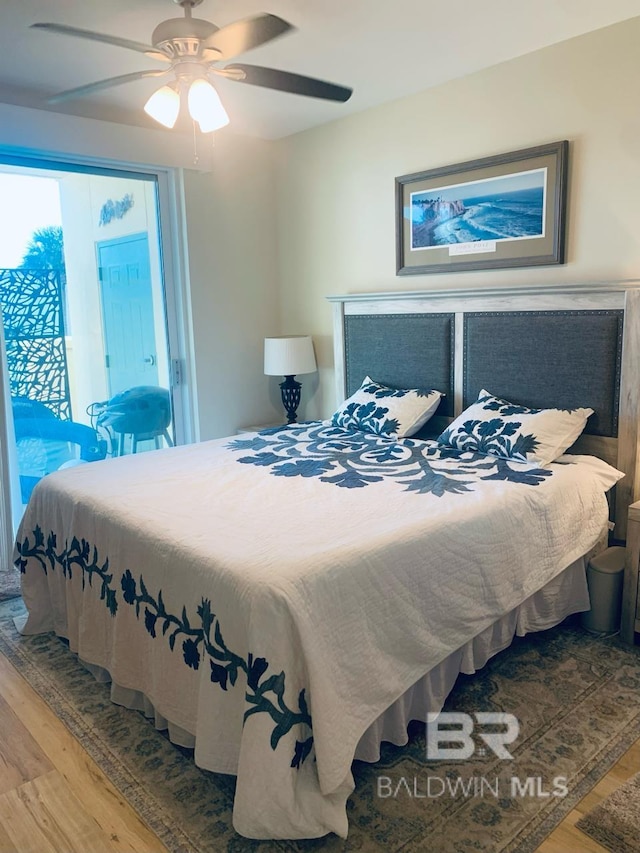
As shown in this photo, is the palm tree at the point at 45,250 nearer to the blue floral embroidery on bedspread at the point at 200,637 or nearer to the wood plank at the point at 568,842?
the blue floral embroidery on bedspread at the point at 200,637

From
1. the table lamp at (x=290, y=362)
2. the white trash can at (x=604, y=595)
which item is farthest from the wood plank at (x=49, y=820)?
the table lamp at (x=290, y=362)

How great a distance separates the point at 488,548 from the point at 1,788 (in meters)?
1.71

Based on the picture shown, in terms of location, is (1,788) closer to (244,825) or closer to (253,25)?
(244,825)

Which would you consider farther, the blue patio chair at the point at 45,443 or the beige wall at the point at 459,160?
the blue patio chair at the point at 45,443

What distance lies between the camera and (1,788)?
1930 mm

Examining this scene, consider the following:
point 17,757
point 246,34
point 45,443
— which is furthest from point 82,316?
point 17,757

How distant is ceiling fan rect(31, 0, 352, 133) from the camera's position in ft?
6.64

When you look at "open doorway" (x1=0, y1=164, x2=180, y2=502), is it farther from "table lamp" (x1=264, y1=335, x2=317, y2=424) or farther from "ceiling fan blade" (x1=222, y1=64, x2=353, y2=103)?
"ceiling fan blade" (x1=222, y1=64, x2=353, y2=103)

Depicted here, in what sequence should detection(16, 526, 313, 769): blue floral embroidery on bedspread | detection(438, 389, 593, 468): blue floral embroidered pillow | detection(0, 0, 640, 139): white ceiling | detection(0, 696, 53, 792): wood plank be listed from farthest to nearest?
detection(438, 389, 593, 468): blue floral embroidered pillow < detection(0, 0, 640, 139): white ceiling < detection(0, 696, 53, 792): wood plank < detection(16, 526, 313, 769): blue floral embroidery on bedspread

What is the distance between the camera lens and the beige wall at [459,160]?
282 centimetres

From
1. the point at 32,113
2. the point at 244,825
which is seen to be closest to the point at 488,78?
the point at 32,113

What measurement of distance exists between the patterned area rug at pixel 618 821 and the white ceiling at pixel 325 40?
110 inches

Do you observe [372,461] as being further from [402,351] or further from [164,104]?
[164,104]

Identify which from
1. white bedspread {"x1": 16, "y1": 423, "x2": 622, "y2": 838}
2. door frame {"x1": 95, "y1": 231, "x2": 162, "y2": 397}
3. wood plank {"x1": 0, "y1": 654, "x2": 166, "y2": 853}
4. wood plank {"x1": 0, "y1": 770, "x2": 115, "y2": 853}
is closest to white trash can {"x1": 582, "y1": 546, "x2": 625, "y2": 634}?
white bedspread {"x1": 16, "y1": 423, "x2": 622, "y2": 838}
